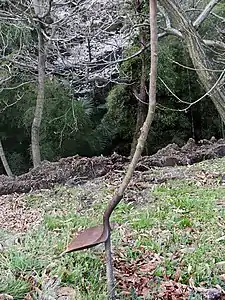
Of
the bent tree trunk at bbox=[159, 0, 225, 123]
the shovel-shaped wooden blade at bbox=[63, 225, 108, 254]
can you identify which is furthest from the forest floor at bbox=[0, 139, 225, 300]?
the bent tree trunk at bbox=[159, 0, 225, 123]

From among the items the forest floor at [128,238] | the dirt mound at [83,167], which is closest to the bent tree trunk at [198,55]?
the forest floor at [128,238]

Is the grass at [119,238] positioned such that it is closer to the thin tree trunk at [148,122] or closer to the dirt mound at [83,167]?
the thin tree trunk at [148,122]

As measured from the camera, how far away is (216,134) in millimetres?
7121

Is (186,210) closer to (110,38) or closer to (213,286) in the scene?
(213,286)

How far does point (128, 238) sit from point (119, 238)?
2.5 inches

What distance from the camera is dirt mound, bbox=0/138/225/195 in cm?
403

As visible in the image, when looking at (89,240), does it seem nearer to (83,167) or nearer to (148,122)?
(148,122)

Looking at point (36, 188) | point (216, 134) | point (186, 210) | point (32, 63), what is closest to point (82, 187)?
point (36, 188)

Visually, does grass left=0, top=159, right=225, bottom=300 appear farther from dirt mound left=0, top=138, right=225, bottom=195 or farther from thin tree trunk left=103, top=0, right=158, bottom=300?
dirt mound left=0, top=138, right=225, bottom=195

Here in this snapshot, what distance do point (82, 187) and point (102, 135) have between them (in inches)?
116

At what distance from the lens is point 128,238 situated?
248 centimetres

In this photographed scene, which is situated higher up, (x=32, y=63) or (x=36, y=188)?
(x=32, y=63)

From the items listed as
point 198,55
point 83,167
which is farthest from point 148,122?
point 83,167

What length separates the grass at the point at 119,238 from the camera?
1854 mm
